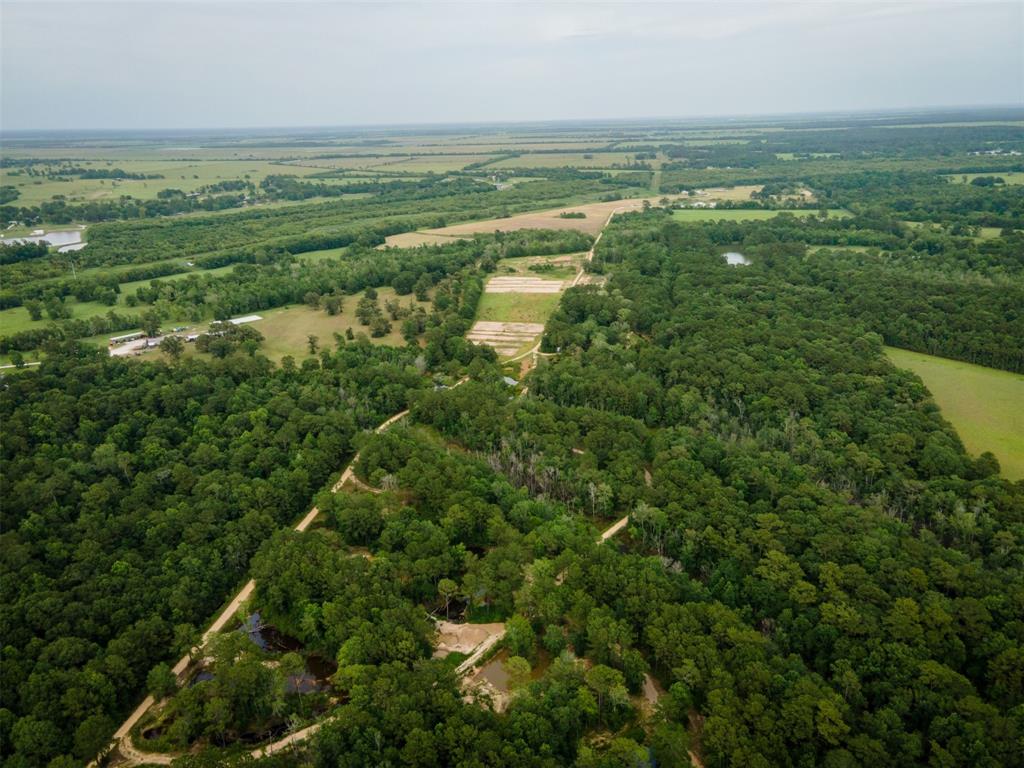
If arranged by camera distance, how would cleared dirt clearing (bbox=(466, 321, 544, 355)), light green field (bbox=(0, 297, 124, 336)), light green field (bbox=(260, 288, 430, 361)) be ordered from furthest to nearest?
light green field (bbox=(0, 297, 124, 336))
cleared dirt clearing (bbox=(466, 321, 544, 355))
light green field (bbox=(260, 288, 430, 361))

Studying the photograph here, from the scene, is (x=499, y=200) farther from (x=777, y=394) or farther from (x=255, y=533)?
(x=255, y=533)

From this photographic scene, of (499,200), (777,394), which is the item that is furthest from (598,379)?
(499,200)

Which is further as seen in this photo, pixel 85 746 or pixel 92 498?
pixel 92 498

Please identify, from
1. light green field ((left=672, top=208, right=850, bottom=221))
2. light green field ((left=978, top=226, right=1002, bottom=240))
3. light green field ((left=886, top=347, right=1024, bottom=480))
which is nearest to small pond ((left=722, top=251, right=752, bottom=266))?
light green field ((left=672, top=208, right=850, bottom=221))

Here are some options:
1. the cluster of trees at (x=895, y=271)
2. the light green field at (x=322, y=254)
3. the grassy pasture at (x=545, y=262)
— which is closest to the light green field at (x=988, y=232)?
the cluster of trees at (x=895, y=271)

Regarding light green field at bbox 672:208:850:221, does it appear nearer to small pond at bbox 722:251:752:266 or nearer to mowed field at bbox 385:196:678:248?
mowed field at bbox 385:196:678:248

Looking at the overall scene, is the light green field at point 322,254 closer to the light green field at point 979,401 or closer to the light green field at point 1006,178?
the light green field at point 979,401
